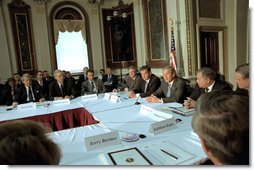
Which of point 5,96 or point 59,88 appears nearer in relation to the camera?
point 59,88

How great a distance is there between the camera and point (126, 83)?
4.12m

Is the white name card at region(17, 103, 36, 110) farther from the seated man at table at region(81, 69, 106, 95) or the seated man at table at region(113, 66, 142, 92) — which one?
the seated man at table at region(113, 66, 142, 92)

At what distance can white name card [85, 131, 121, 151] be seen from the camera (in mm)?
1243

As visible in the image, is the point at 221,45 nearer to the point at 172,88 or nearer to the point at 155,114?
the point at 172,88

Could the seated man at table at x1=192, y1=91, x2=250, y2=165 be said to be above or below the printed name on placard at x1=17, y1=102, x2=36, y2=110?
above

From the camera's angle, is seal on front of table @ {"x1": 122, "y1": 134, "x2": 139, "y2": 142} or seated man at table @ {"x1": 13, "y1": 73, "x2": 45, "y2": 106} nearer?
seal on front of table @ {"x1": 122, "y1": 134, "x2": 139, "y2": 142}

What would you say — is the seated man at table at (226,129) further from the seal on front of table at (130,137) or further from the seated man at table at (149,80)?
the seated man at table at (149,80)

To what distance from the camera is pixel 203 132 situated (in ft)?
2.29

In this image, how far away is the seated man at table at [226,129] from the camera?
655mm

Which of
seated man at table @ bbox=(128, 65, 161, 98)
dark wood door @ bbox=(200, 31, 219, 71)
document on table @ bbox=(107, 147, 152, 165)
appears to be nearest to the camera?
document on table @ bbox=(107, 147, 152, 165)

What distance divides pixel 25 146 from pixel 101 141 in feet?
2.26

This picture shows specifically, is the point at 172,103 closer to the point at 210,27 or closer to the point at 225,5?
the point at 210,27

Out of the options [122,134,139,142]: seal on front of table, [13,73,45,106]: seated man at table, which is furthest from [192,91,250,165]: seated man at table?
[13,73,45,106]: seated man at table

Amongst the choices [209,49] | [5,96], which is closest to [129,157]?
[5,96]
